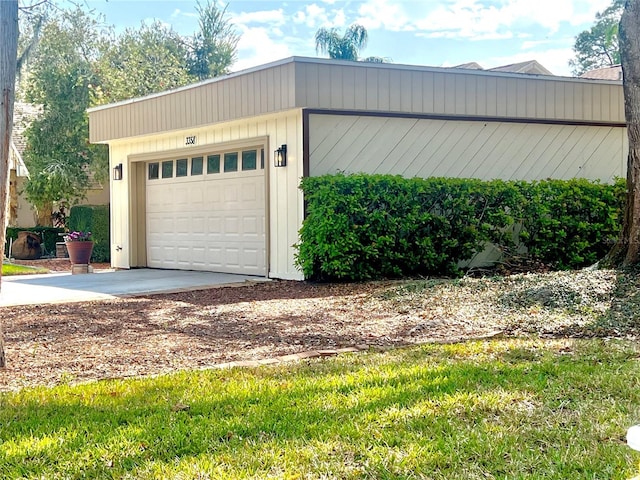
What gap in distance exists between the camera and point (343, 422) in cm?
363

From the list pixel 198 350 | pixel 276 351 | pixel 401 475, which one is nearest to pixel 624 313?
pixel 276 351

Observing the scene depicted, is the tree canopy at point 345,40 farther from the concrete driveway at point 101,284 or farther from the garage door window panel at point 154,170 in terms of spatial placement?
the concrete driveway at point 101,284

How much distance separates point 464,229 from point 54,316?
6.01m

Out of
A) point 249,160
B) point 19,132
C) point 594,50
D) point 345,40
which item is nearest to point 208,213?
point 249,160

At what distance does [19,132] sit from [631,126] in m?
21.6

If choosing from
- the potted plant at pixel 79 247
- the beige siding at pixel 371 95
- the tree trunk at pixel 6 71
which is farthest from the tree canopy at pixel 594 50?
the tree trunk at pixel 6 71

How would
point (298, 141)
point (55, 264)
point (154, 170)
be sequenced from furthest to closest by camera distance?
point (55, 264) < point (154, 170) < point (298, 141)

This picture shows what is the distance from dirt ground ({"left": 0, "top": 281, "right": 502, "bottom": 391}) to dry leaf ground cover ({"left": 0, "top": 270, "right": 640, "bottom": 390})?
0.01 metres

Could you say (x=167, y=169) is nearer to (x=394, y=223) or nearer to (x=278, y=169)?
(x=278, y=169)

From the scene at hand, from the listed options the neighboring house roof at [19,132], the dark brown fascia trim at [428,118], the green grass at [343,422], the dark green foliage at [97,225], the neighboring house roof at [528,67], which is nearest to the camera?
the green grass at [343,422]

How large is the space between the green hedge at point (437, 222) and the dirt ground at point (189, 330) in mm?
976

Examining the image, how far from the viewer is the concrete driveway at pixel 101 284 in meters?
9.41

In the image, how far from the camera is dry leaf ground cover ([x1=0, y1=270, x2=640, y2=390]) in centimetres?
548

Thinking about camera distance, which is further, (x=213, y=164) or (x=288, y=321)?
(x=213, y=164)
